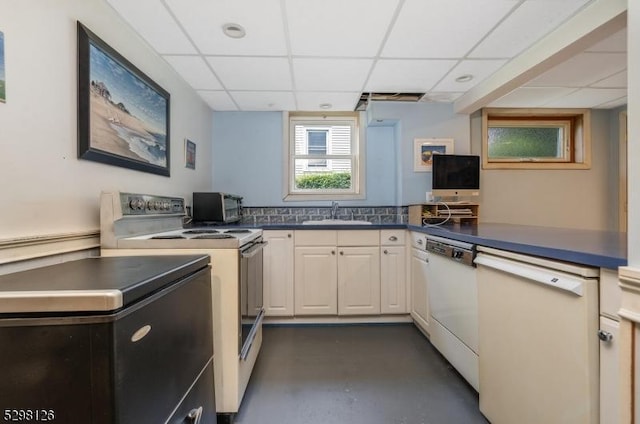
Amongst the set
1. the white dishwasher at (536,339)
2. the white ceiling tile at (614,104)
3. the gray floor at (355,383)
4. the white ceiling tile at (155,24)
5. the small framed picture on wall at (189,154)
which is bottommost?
the gray floor at (355,383)

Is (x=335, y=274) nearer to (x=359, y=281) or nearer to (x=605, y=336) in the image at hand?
(x=359, y=281)

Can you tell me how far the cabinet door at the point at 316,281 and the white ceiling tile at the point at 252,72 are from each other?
4.82 feet

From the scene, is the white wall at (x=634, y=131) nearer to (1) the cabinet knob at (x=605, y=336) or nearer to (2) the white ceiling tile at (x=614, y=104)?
(1) the cabinet knob at (x=605, y=336)

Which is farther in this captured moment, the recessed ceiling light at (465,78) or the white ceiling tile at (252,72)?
the recessed ceiling light at (465,78)

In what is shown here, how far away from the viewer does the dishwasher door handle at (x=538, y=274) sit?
3.12 feet

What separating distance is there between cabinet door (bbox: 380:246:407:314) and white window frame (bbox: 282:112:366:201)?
84 cm

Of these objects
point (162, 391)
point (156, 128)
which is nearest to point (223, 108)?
point (156, 128)

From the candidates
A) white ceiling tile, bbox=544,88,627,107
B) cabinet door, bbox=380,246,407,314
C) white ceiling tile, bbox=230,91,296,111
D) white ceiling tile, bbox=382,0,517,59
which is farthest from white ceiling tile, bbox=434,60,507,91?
cabinet door, bbox=380,246,407,314

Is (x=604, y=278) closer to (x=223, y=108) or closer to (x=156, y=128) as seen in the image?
(x=156, y=128)

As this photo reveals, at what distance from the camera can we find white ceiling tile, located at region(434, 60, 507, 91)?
2.18m

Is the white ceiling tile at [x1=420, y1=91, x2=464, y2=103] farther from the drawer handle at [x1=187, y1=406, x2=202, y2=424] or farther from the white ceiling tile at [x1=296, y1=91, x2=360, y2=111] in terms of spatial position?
the drawer handle at [x1=187, y1=406, x2=202, y2=424]

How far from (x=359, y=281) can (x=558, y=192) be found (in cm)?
241

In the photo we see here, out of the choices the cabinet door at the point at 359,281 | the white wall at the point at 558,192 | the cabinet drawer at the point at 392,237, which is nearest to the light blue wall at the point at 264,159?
the cabinet drawer at the point at 392,237

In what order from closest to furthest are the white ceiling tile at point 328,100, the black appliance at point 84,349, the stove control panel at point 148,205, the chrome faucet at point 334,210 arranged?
the black appliance at point 84,349 < the stove control panel at point 148,205 < the white ceiling tile at point 328,100 < the chrome faucet at point 334,210
